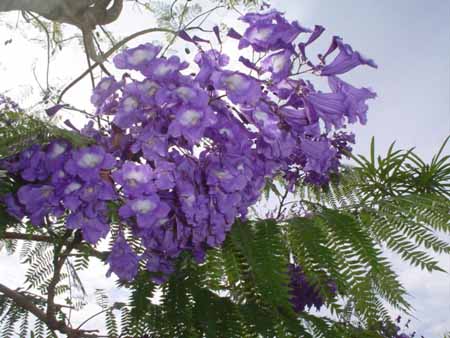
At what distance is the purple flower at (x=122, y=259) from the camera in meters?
1.04

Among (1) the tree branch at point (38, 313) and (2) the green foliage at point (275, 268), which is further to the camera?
(1) the tree branch at point (38, 313)

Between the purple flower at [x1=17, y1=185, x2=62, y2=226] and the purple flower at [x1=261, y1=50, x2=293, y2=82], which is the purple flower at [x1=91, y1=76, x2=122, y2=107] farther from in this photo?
the purple flower at [x1=261, y1=50, x2=293, y2=82]

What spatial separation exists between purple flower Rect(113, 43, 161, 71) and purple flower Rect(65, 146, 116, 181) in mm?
148

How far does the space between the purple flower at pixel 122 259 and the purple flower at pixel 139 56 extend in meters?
0.36

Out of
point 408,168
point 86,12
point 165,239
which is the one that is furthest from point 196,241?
point 86,12

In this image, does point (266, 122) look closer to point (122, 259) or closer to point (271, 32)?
point (271, 32)

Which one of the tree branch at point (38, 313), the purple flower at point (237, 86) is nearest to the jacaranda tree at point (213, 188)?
the purple flower at point (237, 86)

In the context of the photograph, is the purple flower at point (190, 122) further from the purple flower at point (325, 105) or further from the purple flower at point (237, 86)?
the purple flower at point (325, 105)

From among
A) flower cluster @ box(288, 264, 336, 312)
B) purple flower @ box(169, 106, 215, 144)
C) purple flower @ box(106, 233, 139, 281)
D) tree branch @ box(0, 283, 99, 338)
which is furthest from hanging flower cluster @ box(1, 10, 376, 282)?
flower cluster @ box(288, 264, 336, 312)

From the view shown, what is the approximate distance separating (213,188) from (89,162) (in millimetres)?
208

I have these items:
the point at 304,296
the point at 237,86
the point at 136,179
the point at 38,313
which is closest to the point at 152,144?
the point at 136,179

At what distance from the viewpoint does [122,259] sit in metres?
1.04

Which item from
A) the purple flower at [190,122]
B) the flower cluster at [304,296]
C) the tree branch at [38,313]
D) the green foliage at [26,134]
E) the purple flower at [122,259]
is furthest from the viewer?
the flower cluster at [304,296]

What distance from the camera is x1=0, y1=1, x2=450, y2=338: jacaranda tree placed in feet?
2.74
